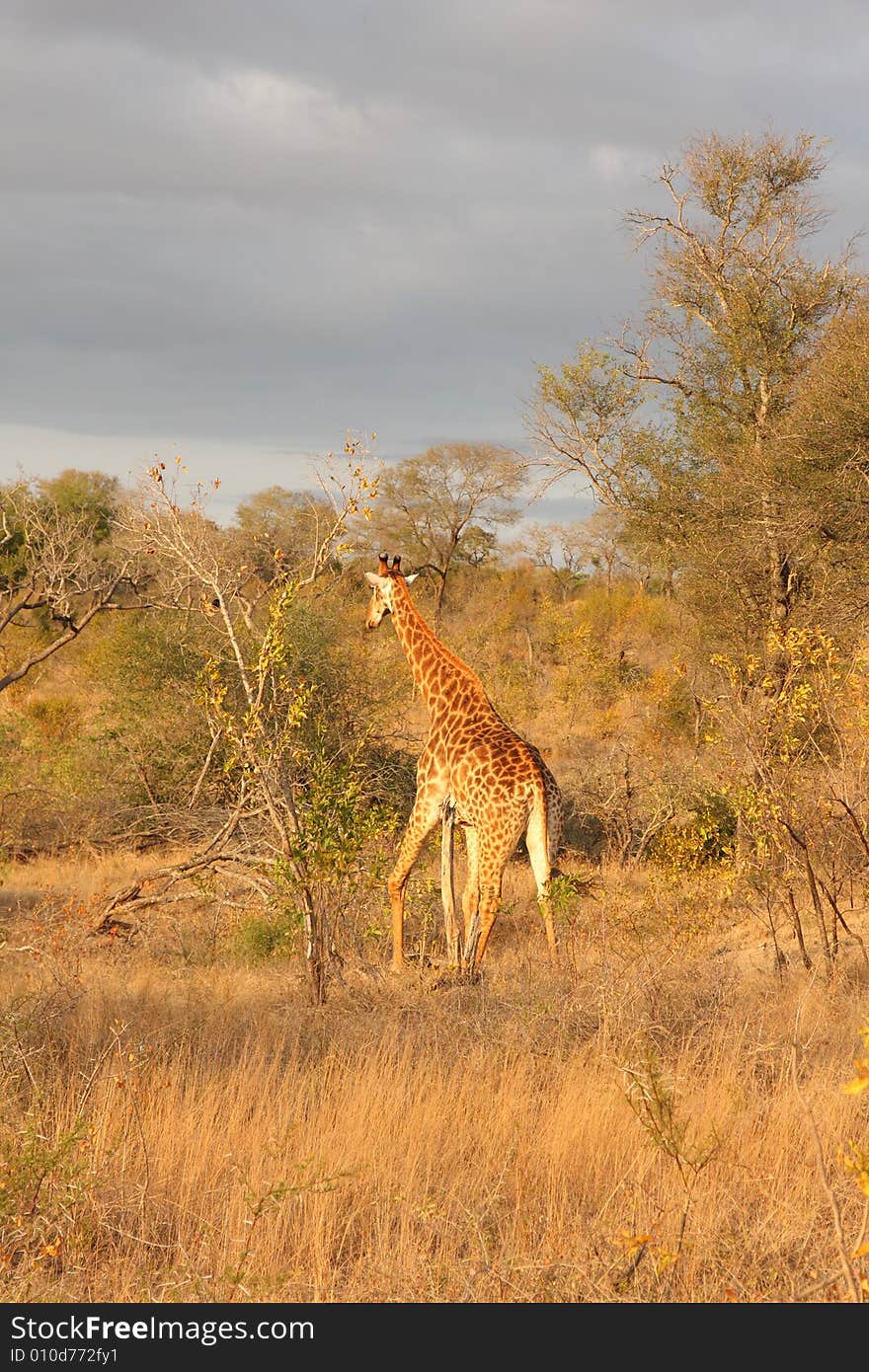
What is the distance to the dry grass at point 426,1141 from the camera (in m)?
3.65

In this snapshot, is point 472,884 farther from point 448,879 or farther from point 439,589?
point 439,589

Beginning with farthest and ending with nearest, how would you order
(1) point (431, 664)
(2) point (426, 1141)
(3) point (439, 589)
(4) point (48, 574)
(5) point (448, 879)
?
1. (3) point (439, 589)
2. (4) point (48, 574)
3. (1) point (431, 664)
4. (5) point (448, 879)
5. (2) point (426, 1141)

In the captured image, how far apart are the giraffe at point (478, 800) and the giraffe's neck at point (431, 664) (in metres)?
0.01

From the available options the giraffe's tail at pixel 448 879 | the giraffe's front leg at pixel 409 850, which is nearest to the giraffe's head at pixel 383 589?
the giraffe's front leg at pixel 409 850

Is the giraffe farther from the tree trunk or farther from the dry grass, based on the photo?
the tree trunk

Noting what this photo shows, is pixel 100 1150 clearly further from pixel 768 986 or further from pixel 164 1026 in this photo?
pixel 768 986

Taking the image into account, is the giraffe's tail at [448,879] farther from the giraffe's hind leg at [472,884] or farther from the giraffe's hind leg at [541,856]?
the giraffe's hind leg at [541,856]

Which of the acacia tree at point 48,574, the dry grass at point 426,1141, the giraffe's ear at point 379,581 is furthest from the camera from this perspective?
the acacia tree at point 48,574

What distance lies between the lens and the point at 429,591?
36.5m

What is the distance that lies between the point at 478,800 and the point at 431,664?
1.46m

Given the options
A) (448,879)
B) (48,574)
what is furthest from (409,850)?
Result: (48,574)

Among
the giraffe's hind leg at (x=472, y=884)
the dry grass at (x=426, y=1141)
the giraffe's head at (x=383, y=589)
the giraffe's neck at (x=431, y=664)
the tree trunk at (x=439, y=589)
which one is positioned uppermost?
the tree trunk at (x=439, y=589)

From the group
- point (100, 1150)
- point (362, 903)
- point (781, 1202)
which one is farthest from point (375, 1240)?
point (362, 903)

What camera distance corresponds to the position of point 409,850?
783cm
